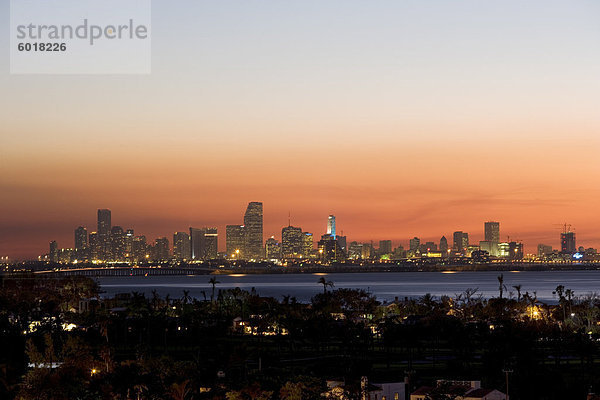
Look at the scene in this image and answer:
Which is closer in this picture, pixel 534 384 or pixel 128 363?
pixel 128 363

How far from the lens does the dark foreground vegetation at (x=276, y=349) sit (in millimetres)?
34000

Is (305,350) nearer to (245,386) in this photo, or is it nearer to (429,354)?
(429,354)

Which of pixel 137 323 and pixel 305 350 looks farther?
pixel 137 323

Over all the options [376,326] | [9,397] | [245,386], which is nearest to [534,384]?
[245,386]

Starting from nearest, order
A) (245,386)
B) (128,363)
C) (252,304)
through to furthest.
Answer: (245,386)
(128,363)
(252,304)

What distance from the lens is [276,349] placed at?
218ft

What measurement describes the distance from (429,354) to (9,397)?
3612cm

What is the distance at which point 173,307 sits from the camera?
314 ft

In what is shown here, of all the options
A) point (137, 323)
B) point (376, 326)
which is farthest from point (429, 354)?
point (137, 323)

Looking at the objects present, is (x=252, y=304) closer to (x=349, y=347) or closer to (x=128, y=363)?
(x=349, y=347)

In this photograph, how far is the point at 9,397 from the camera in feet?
112

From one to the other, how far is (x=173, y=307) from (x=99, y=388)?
63.1m

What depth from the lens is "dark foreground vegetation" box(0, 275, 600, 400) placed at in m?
34.0

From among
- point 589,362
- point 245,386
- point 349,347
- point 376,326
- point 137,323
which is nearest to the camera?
point 245,386
